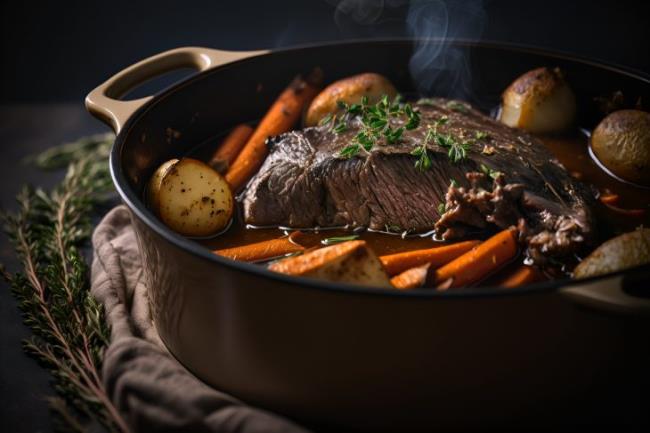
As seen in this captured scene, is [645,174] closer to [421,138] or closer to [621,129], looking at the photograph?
[621,129]

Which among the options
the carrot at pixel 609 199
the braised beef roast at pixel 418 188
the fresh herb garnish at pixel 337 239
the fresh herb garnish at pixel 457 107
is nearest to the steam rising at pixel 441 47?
the fresh herb garnish at pixel 457 107

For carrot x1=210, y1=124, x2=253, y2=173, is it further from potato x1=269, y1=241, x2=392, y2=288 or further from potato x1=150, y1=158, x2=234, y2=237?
potato x1=269, y1=241, x2=392, y2=288

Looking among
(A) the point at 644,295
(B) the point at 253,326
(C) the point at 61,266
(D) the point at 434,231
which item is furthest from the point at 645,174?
(C) the point at 61,266

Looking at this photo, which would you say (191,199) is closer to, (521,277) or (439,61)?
(521,277)

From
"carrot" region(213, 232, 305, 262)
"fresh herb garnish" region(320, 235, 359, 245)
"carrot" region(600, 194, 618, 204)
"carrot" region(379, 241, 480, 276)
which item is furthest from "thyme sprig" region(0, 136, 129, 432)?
"carrot" region(600, 194, 618, 204)

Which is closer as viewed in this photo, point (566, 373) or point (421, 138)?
point (566, 373)

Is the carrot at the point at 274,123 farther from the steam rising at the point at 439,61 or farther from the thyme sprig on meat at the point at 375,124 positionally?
the steam rising at the point at 439,61
